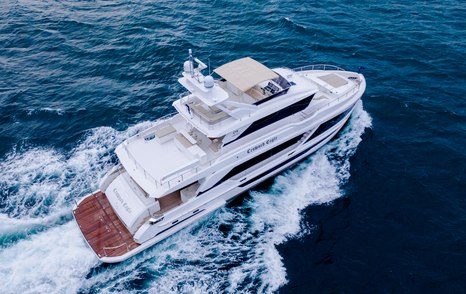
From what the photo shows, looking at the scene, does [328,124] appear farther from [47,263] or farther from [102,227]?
[47,263]

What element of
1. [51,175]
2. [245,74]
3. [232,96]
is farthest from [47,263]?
[245,74]

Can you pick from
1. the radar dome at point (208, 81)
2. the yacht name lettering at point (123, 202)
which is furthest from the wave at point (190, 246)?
the radar dome at point (208, 81)

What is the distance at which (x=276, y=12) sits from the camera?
42.0m

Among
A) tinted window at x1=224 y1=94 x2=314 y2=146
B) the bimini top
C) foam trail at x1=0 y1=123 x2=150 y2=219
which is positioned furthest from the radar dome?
foam trail at x1=0 y1=123 x2=150 y2=219

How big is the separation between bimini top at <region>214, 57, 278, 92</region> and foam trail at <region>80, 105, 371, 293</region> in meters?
6.71

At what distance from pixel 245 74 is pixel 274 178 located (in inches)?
277

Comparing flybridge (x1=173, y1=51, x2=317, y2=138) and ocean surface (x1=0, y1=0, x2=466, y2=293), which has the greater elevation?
flybridge (x1=173, y1=51, x2=317, y2=138)

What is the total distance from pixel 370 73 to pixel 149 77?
1924cm

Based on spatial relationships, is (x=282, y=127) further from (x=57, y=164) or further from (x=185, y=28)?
(x=185, y=28)

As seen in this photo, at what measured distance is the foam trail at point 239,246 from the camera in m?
19.8

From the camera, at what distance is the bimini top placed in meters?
22.4

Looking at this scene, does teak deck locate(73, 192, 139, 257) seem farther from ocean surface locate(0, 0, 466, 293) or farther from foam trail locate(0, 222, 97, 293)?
ocean surface locate(0, 0, 466, 293)

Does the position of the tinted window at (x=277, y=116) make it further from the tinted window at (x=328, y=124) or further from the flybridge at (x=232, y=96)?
the tinted window at (x=328, y=124)

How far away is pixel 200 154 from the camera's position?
21969 mm
